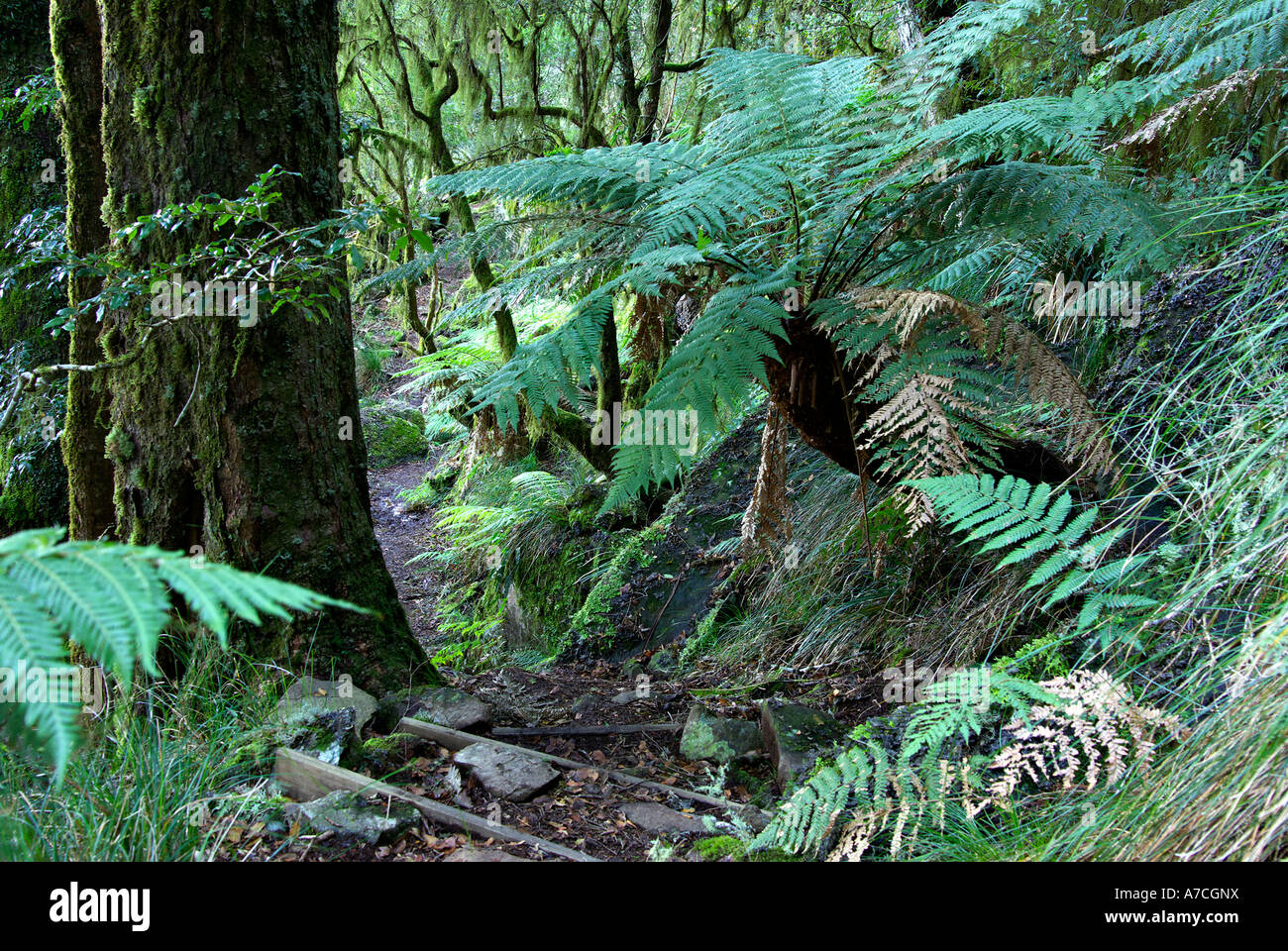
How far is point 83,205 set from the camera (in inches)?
119

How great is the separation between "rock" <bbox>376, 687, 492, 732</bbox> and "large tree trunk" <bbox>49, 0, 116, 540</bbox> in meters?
1.30

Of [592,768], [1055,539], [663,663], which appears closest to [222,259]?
[592,768]

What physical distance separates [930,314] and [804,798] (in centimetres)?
134

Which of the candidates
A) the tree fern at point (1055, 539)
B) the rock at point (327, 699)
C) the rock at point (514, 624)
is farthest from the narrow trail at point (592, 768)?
the tree fern at point (1055, 539)

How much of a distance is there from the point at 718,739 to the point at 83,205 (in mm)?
3023

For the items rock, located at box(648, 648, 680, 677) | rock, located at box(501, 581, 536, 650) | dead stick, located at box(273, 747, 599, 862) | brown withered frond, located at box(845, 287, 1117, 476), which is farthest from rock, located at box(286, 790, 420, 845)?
rock, located at box(501, 581, 536, 650)

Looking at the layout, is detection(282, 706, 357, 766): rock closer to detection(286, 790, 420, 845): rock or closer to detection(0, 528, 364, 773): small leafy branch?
detection(286, 790, 420, 845): rock

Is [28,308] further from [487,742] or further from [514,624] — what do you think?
[514,624]

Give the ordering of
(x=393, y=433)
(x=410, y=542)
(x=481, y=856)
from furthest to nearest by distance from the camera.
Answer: (x=393, y=433), (x=410, y=542), (x=481, y=856)

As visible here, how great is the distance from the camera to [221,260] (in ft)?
8.62

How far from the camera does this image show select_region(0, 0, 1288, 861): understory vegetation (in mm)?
1663

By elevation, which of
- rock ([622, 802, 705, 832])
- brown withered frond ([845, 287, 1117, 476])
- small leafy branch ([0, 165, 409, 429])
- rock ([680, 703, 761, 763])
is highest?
small leafy branch ([0, 165, 409, 429])

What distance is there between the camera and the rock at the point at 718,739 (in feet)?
9.05

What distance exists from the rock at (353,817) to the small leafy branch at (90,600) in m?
1.02
